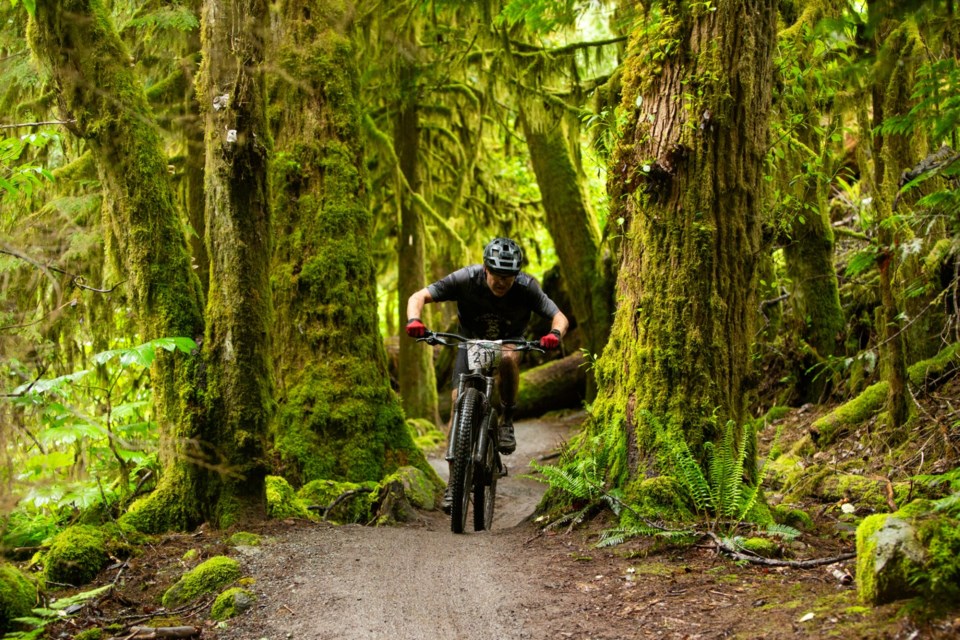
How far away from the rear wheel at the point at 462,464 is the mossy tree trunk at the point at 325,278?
1422 millimetres

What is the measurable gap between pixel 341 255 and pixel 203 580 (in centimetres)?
409

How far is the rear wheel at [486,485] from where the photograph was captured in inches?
278

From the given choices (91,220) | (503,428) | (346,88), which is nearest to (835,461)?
(503,428)

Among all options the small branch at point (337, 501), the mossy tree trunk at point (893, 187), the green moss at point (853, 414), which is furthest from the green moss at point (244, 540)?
the green moss at point (853, 414)

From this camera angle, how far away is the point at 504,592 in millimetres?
4914

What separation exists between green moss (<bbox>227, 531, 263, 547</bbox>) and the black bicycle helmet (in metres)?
3.03

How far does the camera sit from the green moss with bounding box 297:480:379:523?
7.18 m

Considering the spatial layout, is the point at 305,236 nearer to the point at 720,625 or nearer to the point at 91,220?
the point at 91,220

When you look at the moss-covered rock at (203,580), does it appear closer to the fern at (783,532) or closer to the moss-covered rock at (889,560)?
the fern at (783,532)

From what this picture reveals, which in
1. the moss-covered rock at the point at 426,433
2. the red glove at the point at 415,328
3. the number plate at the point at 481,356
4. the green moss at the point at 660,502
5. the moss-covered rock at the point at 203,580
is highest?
the red glove at the point at 415,328

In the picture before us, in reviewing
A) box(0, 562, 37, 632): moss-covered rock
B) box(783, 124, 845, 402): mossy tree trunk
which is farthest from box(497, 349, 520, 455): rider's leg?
box(783, 124, 845, 402): mossy tree trunk

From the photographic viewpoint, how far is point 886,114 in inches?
313

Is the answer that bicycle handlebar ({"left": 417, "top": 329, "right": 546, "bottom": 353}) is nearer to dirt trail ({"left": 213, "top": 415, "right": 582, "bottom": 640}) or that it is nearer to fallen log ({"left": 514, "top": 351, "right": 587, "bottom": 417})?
dirt trail ({"left": 213, "top": 415, "right": 582, "bottom": 640})

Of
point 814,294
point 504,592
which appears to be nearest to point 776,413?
point 814,294
